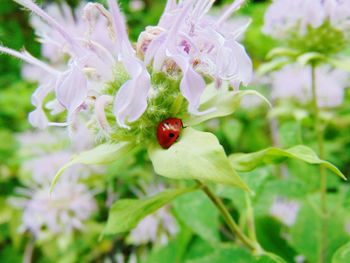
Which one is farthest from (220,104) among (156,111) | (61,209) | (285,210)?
(61,209)

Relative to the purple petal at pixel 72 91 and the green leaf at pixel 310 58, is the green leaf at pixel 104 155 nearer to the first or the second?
the purple petal at pixel 72 91

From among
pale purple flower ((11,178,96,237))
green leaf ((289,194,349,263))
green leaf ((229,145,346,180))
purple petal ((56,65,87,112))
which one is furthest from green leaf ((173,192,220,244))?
pale purple flower ((11,178,96,237))

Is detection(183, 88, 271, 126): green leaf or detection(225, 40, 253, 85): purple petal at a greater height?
detection(225, 40, 253, 85): purple petal

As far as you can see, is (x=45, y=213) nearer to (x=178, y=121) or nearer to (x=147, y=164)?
(x=147, y=164)

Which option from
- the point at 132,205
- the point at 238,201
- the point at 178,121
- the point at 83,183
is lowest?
the point at 83,183

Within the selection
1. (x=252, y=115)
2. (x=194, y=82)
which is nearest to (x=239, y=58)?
(x=194, y=82)

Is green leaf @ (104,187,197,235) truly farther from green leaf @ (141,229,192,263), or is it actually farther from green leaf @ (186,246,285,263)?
green leaf @ (141,229,192,263)

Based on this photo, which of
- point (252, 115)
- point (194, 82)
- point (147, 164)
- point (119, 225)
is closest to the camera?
point (194, 82)
